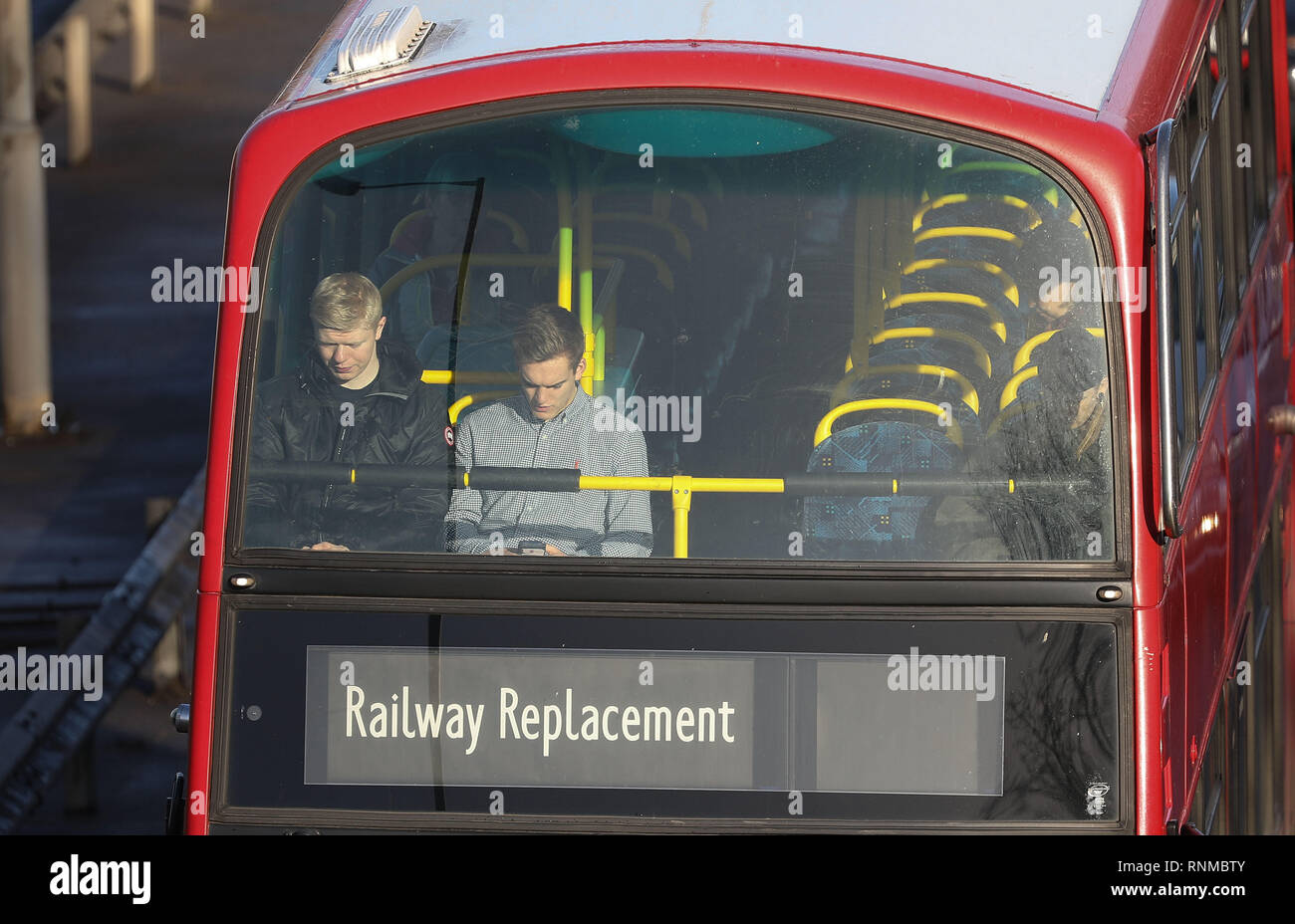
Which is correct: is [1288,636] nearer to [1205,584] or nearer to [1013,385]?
[1205,584]

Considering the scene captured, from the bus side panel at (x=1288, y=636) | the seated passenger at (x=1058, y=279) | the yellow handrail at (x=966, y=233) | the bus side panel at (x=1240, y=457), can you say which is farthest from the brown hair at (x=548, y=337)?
the bus side panel at (x=1288, y=636)

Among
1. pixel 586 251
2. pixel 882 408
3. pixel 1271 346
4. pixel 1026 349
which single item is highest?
pixel 1271 346

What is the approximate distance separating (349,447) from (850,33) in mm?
1649

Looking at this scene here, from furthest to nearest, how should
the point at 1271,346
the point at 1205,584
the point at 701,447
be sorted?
the point at 1271,346 → the point at 1205,584 → the point at 701,447

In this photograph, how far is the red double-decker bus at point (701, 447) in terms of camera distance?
4812 millimetres

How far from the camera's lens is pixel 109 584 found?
11789mm

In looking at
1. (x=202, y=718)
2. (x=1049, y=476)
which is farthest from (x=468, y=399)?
(x=1049, y=476)

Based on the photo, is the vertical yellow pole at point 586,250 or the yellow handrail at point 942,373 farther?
the vertical yellow pole at point 586,250

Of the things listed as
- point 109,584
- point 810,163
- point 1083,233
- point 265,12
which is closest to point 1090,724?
→ point 1083,233

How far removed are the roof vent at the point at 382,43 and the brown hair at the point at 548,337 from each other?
Result: 820mm

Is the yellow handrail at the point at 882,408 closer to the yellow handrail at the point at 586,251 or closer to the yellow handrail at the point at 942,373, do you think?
the yellow handrail at the point at 942,373

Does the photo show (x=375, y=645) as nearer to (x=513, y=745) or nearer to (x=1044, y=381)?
(x=513, y=745)

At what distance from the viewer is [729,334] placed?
16.3ft
